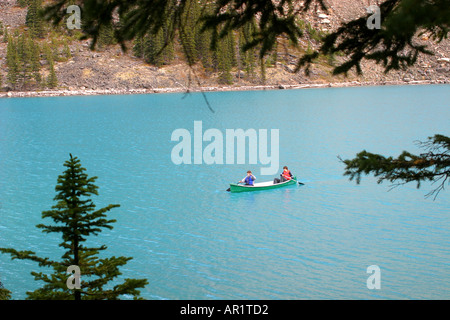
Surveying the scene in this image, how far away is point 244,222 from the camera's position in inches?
996

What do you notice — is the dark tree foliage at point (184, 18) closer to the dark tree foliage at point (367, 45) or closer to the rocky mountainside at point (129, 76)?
the dark tree foliage at point (367, 45)

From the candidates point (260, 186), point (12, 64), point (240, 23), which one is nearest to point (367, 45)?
point (240, 23)

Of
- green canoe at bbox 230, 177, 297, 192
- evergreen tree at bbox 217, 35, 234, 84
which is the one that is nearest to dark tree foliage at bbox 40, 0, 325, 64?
green canoe at bbox 230, 177, 297, 192

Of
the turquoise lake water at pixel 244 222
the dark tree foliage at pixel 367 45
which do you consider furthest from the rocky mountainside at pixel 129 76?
the dark tree foliage at pixel 367 45

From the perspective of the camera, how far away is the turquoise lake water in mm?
18203

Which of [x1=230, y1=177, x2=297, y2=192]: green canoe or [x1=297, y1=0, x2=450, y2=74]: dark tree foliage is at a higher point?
[x1=230, y1=177, x2=297, y2=192]: green canoe

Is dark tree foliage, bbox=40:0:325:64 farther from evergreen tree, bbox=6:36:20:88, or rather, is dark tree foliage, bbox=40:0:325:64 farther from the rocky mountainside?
evergreen tree, bbox=6:36:20:88

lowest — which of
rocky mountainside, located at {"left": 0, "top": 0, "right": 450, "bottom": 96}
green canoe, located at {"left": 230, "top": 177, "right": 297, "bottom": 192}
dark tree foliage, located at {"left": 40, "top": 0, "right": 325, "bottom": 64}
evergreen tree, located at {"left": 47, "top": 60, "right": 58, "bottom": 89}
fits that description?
dark tree foliage, located at {"left": 40, "top": 0, "right": 325, "bottom": 64}

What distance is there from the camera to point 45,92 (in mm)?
125250

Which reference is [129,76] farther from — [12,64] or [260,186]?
[260,186]

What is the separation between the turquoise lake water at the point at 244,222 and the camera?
18.2 meters

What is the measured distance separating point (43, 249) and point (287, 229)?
11.0 metres
